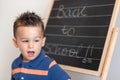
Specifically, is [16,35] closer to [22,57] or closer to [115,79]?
[22,57]

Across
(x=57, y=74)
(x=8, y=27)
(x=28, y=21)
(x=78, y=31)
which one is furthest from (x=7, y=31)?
(x=57, y=74)

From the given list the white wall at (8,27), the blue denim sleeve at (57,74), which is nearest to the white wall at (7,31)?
the white wall at (8,27)

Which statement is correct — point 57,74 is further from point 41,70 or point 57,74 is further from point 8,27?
point 8,27

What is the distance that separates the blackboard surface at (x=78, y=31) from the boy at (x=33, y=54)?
0.24m

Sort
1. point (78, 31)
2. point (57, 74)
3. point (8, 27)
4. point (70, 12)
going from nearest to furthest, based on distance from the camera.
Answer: point (57, 74) < point (78, 31) < point (70, 12) < point (8, 27)

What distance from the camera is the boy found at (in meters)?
1.38

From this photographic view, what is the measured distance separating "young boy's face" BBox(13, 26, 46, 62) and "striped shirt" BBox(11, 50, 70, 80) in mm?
43

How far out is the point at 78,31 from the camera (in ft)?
5.52

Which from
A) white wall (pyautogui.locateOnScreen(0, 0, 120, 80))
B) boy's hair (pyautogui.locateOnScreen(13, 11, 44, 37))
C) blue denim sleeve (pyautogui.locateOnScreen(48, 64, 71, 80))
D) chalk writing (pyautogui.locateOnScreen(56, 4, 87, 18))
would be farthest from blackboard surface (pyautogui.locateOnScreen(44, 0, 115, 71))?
white wall (pyautogui.locateOnScreen(0, 0, 120, 80))

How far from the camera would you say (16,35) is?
1.45 meters

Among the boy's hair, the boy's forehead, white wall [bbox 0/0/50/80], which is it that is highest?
the boy's hair

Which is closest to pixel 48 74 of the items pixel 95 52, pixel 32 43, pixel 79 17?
pixel 32 43

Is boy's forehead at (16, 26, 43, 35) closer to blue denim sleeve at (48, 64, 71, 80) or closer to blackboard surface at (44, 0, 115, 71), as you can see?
blue denim sleeve at (48, 64, 71, 80)

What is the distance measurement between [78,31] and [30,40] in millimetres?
409
